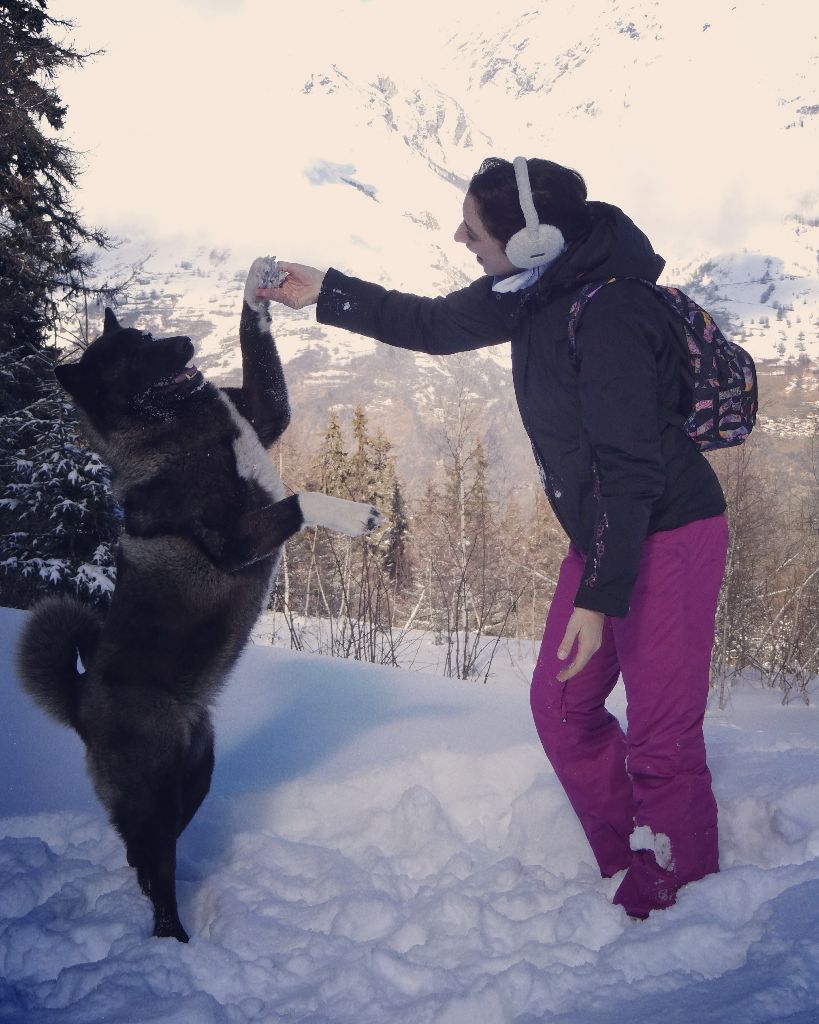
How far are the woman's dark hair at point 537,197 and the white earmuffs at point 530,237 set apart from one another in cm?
4

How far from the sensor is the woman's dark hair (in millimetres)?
2066

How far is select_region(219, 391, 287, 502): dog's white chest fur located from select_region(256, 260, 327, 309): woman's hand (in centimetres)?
43

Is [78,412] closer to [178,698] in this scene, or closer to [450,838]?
[178,698]

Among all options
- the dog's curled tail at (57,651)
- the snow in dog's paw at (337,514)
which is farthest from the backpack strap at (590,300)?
the dog's curled tail at (57,651)

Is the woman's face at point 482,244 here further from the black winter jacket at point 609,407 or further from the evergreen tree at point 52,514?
the evergreen tree at point 52,514

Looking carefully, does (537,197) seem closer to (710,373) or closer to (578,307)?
(578,307)

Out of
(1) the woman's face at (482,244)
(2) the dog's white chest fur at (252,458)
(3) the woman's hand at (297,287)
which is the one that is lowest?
(2) the dog's white chest fur at (252,458)

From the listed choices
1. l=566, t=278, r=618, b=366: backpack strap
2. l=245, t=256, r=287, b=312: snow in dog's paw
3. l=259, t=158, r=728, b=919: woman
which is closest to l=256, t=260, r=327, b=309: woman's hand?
l=245, t=256, r=287, b=312: snow in dog's paw

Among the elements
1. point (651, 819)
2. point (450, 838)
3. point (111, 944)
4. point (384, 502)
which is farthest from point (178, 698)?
point (384, 502)

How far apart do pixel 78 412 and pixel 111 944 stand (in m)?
1.81

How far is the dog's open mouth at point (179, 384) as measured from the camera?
266 cm

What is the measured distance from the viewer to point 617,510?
1.89 meters

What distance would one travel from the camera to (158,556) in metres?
2.53

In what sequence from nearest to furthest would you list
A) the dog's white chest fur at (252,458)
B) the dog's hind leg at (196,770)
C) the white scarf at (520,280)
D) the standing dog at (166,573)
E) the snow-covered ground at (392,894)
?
the snow-covered ground at (392,894), the white scarf at (520,280), the standing dog at (166,573), the dog's hind leg at (196,770), the dog's white chest fur at (252,458)
